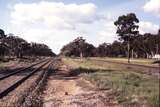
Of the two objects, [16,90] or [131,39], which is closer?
[16,90]

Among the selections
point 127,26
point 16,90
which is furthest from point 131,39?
point 16,90

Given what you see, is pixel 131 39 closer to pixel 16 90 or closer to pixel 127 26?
pixel 127 26

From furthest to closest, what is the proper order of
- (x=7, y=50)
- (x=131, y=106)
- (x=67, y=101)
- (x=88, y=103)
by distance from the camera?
(x=7, y=50)
(x=67, y=101)
(x=88, y=103)
(x=131, y=106)

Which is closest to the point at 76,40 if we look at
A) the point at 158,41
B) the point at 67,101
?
the point at 158,41

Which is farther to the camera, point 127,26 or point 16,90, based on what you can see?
point 127,26

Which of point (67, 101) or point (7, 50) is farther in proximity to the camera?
point (7, 50)

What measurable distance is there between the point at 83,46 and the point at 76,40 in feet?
14.8

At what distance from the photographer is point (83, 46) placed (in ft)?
510

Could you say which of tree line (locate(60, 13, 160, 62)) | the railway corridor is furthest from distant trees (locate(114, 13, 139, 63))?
the railway corridor

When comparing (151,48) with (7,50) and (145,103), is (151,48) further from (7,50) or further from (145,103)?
(145,103)

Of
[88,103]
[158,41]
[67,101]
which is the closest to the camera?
[88,103]

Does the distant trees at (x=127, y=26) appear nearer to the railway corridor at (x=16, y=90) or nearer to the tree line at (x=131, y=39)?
the tree line at (x=131, y=39)

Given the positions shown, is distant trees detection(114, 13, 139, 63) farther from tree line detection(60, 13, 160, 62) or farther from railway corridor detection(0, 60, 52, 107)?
railway corridor detection(0, 60, 52, 107)

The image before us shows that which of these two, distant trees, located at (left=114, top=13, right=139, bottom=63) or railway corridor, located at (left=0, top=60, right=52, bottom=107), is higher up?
distant trees, located at (left=114, top=13, right=139, bottom=63)
